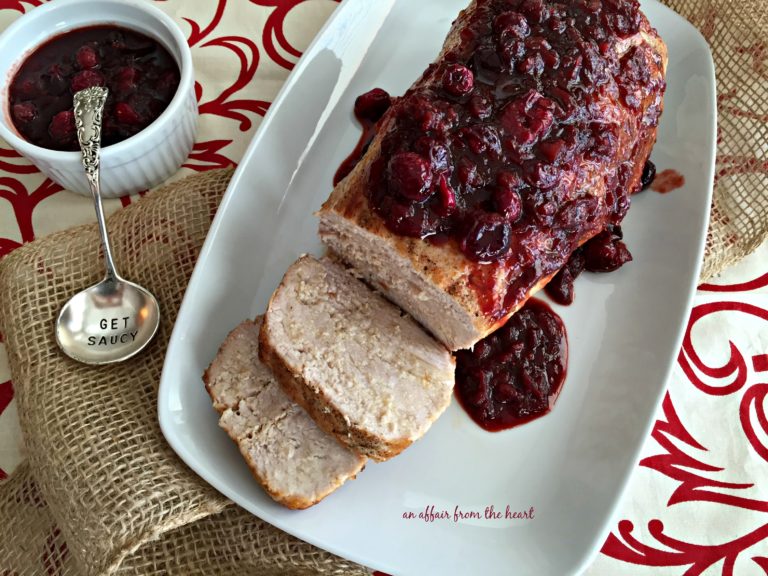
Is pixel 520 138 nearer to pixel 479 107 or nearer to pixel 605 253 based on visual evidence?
pixel 479 107

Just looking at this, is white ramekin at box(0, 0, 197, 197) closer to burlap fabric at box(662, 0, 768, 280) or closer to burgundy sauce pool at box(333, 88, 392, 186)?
burgundy sauce pool at box(333, 88, 392, 186)

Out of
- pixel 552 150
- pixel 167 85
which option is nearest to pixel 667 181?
pixel 552 150

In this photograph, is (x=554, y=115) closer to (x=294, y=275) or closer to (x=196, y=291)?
(x=294, y=275)

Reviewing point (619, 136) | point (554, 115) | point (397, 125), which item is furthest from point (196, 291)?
point (619, 136)

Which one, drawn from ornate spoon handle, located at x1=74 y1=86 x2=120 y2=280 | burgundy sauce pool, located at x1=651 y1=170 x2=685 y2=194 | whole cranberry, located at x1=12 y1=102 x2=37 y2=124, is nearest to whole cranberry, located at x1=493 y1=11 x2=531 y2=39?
burgundy sauce pool, located at x1=651 y1=170 x2=685 y2=194

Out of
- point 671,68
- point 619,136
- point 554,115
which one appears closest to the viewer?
point 554,115

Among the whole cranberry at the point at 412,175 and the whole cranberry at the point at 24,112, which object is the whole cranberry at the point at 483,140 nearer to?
the whole cranberry at the point at 412,175

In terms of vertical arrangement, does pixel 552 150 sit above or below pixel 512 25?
below
